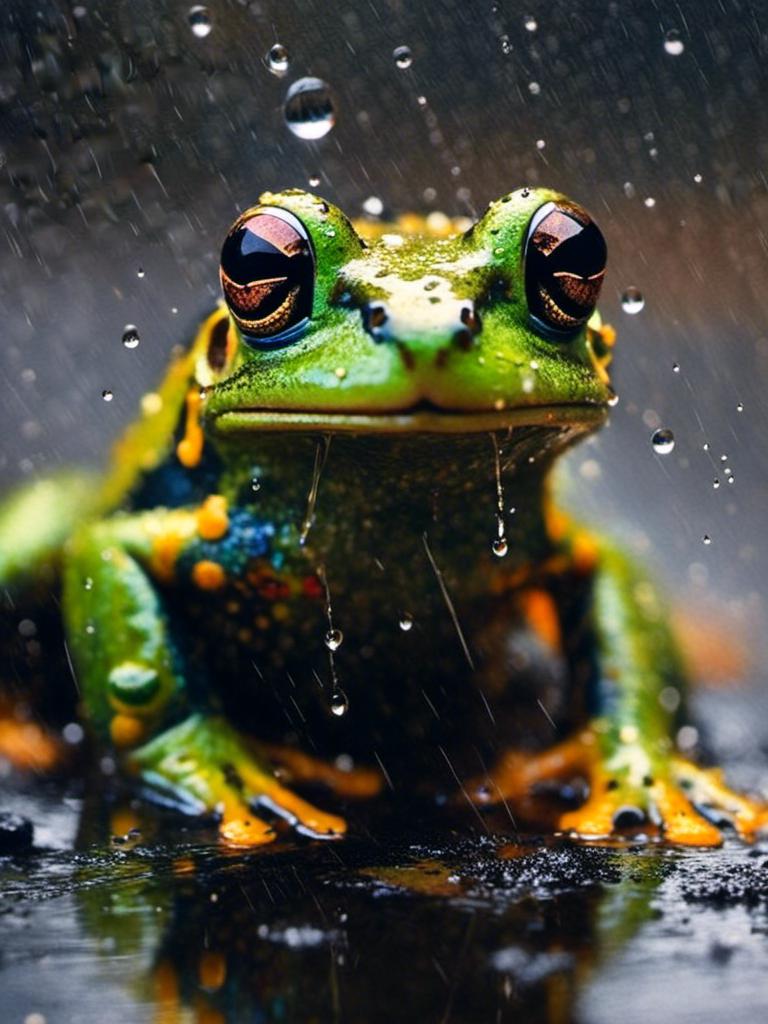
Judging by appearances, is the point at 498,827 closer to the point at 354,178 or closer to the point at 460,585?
the point at 460,585

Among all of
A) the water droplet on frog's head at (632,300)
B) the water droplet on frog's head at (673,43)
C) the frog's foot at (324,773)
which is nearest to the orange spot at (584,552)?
the frog's foot at (324,773)

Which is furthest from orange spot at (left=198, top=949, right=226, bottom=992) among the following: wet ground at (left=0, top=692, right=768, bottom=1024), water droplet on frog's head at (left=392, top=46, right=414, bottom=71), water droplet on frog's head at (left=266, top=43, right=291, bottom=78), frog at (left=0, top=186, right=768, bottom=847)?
water droplet on frog's head at (left=392, top=46, right=414, bottom=71)

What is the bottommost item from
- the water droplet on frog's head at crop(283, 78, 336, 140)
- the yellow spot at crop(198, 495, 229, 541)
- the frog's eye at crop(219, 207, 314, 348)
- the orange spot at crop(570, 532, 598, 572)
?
the yellow spot at crop(198, 495, 229, 541)

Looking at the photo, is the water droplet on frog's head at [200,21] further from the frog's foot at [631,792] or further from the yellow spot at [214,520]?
the frog's foot at [631,792]

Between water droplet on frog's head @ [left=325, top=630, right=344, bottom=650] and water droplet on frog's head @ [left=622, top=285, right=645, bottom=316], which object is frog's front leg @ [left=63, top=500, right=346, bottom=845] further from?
water droplet on frog's head @ [left=622, top=285, right=645, bottom=316]

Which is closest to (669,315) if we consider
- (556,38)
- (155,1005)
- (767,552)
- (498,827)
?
(767,552)
